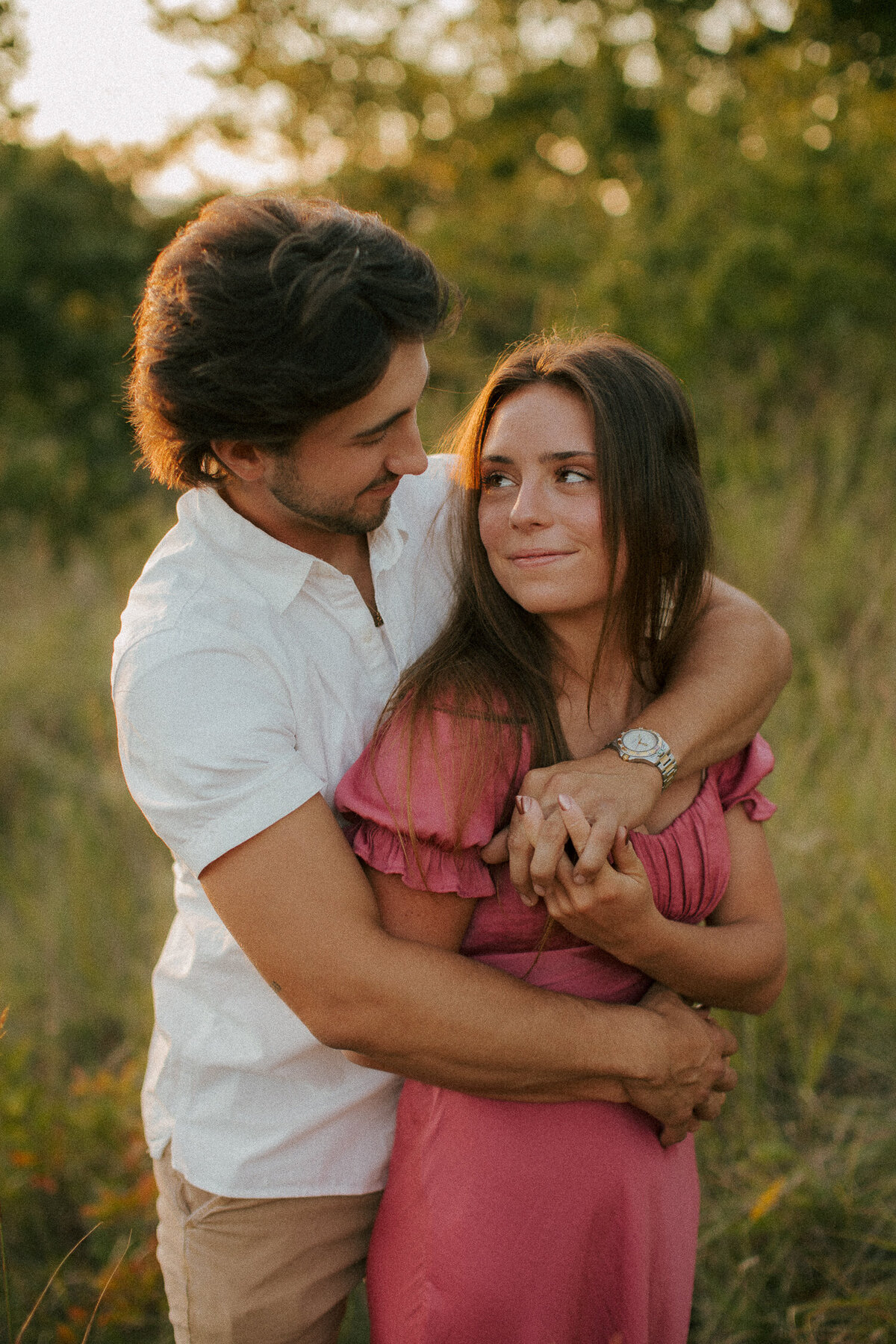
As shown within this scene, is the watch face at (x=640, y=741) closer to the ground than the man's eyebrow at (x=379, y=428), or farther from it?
closer to the ground

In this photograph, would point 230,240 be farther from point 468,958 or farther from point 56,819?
point 56,819

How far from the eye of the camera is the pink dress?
1607 millimetres

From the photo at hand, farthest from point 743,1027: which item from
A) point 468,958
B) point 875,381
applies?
point 875,381

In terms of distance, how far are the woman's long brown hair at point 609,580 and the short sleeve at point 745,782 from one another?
20cm

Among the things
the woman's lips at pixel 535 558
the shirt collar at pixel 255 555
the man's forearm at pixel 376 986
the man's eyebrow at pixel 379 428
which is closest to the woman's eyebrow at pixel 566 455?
the woman's lips at pixel 535 558

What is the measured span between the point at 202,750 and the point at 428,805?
1.14 feet

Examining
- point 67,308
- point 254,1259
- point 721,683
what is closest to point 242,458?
point 721,683

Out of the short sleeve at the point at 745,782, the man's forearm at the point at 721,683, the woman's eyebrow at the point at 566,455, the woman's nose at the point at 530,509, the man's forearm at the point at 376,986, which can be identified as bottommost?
the man's forearm at the point at 376,986

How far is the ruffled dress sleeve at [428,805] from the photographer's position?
5.16 feet

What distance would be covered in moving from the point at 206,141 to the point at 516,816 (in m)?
15.4

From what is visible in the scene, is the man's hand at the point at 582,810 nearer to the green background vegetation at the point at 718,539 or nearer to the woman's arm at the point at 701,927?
the woman's arm at the point at 701,927

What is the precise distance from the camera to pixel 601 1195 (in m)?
1.63

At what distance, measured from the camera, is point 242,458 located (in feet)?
6.07

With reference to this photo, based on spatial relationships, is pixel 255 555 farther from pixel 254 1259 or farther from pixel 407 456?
pixel 254 1259
